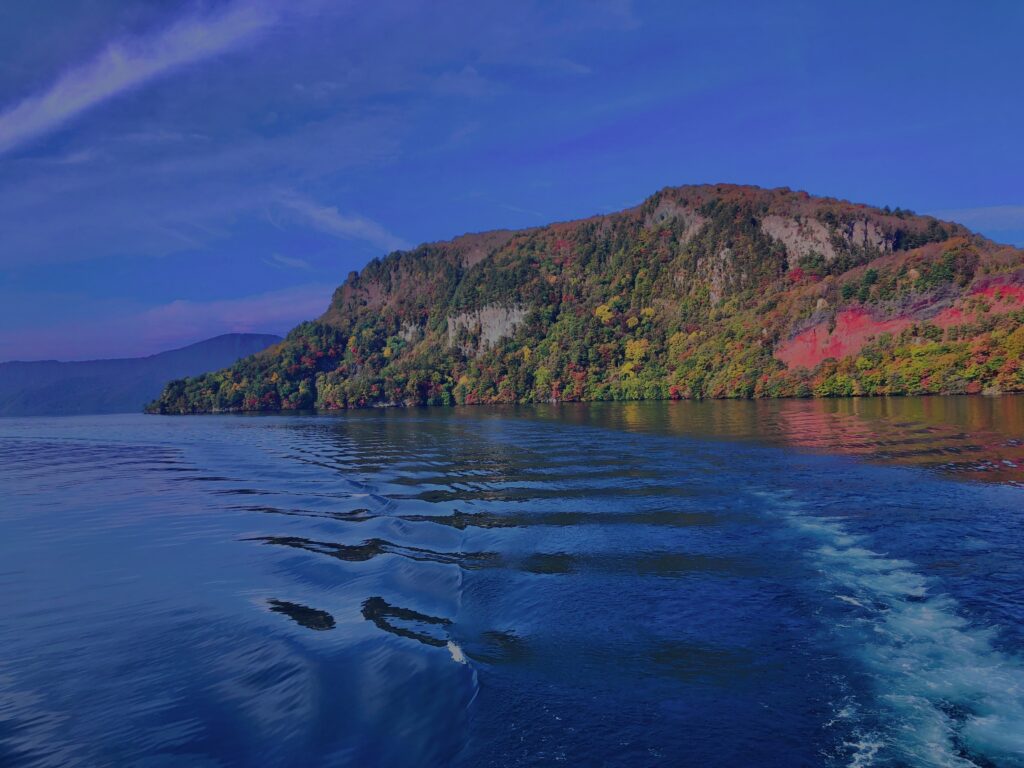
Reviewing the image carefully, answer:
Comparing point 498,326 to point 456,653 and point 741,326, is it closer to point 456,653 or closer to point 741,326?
point 741,326

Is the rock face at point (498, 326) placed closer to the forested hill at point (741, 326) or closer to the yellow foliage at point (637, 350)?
the forested hill at point (741, 326)

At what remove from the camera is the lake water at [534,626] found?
5863mm

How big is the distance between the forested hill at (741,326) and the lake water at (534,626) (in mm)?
67854

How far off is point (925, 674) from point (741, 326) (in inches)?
5047

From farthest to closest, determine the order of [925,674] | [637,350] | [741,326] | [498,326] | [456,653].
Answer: [498,326]
[637,350]
[741,326]
[456,653]
[925,674]

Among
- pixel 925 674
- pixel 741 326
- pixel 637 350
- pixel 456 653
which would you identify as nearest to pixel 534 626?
pixel 456 653

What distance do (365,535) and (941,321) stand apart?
96.6 m

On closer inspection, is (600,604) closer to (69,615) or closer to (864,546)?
(864,546)

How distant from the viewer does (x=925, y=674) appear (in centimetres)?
693

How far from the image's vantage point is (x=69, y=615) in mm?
9695

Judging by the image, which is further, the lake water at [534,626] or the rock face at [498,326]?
the rock face at [498,326]

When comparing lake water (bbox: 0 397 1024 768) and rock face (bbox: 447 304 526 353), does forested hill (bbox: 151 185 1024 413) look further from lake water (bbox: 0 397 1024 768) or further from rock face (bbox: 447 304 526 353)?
lake water (bbox: 0 397 1024 768)

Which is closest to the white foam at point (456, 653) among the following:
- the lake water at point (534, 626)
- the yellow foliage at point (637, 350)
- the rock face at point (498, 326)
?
the lake water at point (534, 626)

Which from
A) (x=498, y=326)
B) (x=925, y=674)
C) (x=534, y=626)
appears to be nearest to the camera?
(x=925, y=674)
